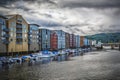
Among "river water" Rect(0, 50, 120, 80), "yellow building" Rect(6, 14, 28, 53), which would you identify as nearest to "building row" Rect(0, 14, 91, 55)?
"yellow building" Rect(6, 14, 28, 53)

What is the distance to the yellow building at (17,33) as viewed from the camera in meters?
88.8

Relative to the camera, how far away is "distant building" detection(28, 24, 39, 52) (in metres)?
109

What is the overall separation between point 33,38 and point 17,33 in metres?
18.8

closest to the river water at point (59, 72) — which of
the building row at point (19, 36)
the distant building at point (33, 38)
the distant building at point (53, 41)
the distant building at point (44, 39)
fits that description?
the building row at point (19, 36)

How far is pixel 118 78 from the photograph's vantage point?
3988cm

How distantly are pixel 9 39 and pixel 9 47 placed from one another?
4208mm

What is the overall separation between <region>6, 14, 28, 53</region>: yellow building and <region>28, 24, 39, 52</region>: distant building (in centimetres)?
488

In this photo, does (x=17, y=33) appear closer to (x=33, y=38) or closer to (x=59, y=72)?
(x=33, y=38)

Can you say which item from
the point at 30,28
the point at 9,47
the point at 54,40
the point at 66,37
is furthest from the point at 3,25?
the point at 66,37

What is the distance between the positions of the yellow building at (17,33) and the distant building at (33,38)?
4.88m

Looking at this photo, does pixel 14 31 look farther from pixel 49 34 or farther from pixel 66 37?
pixel 66 37

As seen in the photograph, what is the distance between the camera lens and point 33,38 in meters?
Result: 113

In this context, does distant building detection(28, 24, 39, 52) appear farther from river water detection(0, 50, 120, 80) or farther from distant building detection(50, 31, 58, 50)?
river water detection(0, 50, 120, 80)

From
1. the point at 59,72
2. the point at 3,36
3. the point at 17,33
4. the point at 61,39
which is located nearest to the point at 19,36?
the point at 17,33
